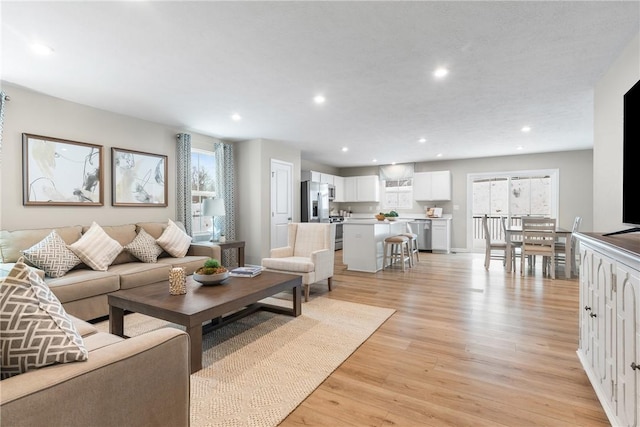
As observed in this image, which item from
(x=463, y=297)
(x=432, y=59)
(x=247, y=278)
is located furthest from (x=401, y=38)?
(x=463, y=297)

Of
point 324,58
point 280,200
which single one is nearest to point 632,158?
point 324,58

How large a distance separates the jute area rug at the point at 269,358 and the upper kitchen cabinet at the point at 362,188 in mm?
5781

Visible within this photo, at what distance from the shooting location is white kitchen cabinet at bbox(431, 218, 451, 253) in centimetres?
764

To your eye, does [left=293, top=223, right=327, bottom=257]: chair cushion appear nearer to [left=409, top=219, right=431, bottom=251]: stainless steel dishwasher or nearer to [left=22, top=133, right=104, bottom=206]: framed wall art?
[left=22, top=133, right=104, bottom=206]: framed wall art

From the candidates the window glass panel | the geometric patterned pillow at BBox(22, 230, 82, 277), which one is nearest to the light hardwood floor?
the geometric patterned pillow at BBox(22, 230, 82, 277)

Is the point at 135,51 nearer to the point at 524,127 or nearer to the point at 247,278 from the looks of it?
the point at 247,278

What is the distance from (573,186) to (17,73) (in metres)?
9.57

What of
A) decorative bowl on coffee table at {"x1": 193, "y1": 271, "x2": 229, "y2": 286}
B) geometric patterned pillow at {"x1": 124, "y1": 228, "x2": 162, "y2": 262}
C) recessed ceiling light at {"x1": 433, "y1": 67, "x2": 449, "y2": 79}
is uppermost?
recessed ceiling light at {"x1": 433, "y1": 67, "x2": 449, "y2": 79}

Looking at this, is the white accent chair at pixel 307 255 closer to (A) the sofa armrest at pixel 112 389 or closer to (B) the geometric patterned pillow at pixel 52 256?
(B) the geometric patterned pillow at pixel 52 256

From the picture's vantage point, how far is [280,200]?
6215 millimetres

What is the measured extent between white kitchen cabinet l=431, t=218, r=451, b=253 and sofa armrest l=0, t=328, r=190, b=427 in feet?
24.3

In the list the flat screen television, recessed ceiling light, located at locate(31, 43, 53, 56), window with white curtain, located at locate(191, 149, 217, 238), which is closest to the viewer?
the flat screen television

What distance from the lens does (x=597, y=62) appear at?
8.84 feet

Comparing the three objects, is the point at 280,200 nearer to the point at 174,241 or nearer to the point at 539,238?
the point at 174,241
